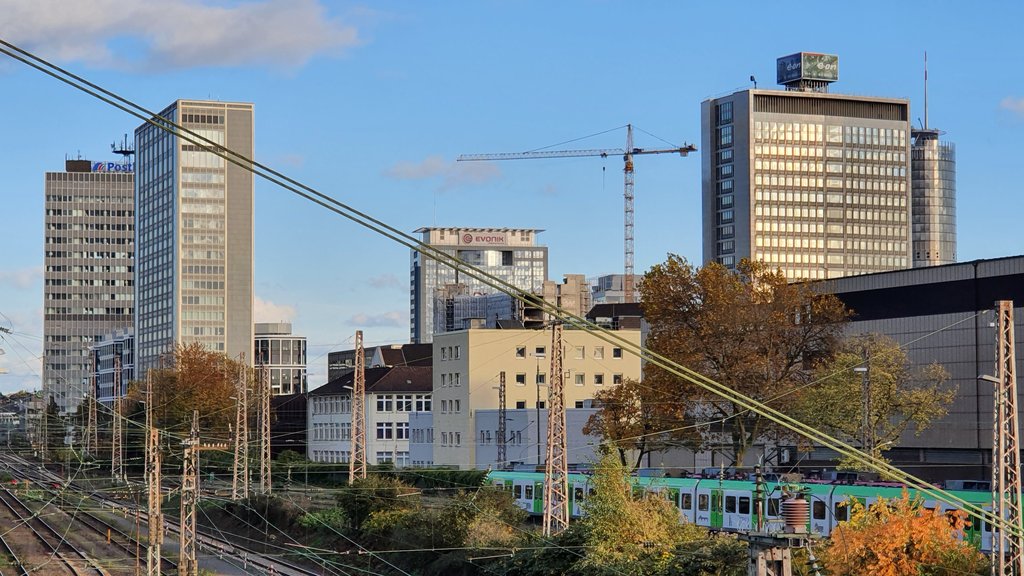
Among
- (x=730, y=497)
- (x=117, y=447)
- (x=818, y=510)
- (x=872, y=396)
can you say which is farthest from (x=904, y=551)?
(x=117, y=447)

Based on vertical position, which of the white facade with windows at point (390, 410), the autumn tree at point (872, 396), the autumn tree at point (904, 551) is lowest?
the white facade with windows at point (390, 410)

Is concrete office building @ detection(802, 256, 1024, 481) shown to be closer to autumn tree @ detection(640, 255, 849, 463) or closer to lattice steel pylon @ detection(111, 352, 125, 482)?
autumn tree @ detection(640, 255, 849, 463)

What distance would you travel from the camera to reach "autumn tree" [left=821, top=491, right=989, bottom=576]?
3594 cm

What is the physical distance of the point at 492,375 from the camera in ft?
333

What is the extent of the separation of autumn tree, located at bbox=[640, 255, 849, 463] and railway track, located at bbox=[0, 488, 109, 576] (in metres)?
31.9

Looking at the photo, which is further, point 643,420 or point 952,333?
point 952,333

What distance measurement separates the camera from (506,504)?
5978cm

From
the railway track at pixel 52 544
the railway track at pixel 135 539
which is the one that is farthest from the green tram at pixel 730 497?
the railway track at pixel 52 544

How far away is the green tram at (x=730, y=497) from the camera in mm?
44281

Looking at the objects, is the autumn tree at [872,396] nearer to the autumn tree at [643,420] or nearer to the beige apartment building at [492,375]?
A: the autumn tree at [643,420]

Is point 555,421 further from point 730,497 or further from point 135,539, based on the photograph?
point 135,539

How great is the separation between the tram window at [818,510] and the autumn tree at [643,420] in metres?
23.6

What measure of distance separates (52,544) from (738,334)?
1541 inches

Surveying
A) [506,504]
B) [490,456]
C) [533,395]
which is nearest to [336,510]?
[506,504]
